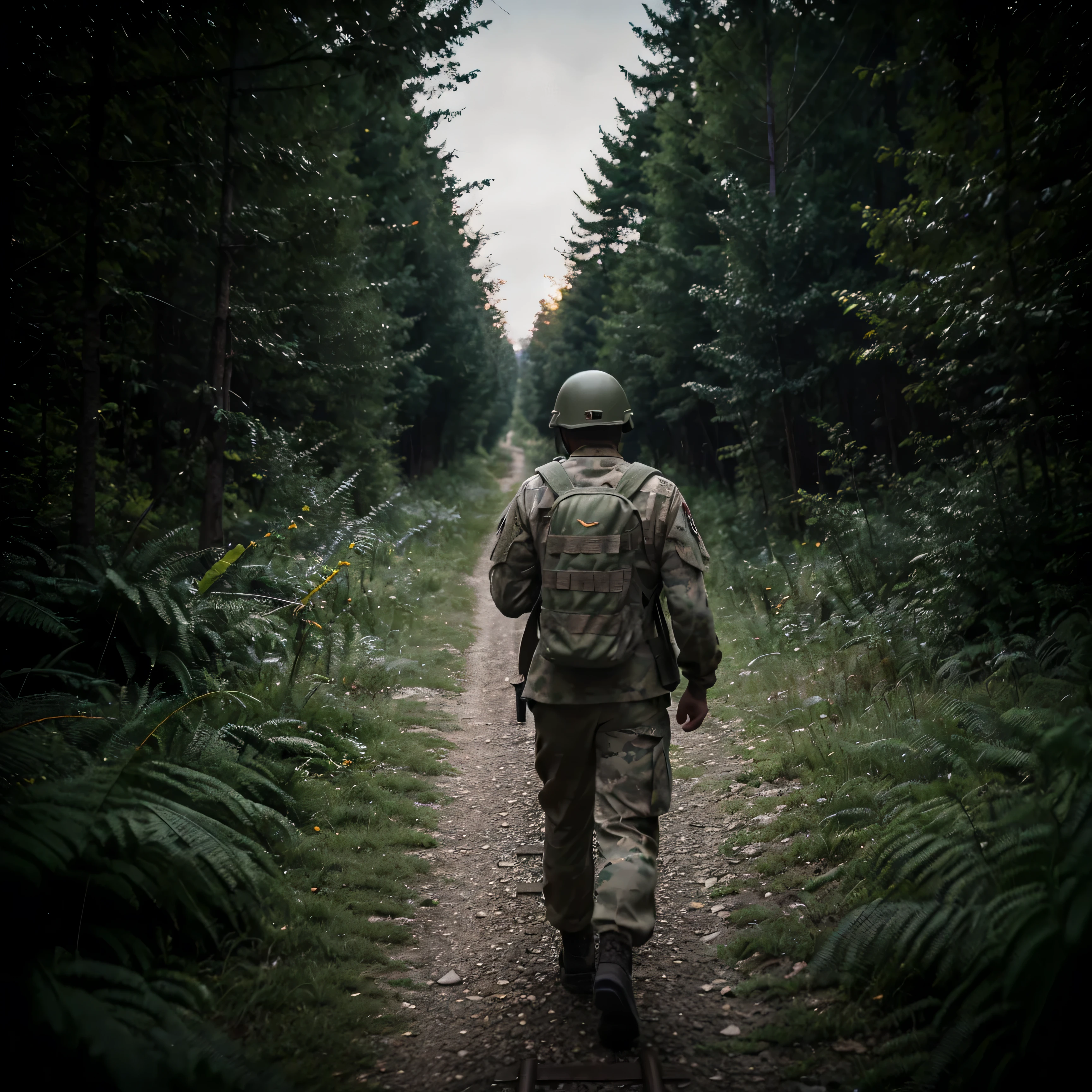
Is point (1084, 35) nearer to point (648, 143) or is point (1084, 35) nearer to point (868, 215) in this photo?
point (868, 215)

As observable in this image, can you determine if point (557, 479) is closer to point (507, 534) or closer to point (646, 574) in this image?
point (507, 534)

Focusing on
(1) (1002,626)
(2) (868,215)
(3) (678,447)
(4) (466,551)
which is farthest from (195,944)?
(3) (678,447)

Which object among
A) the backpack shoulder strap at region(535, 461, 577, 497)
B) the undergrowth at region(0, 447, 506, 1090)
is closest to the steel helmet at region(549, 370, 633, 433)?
the backpack shoulder strap at region(535, 461, 577, 497)

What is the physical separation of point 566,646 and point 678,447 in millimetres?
23108

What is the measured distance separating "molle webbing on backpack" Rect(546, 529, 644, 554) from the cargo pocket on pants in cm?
84

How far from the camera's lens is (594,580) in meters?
3.28

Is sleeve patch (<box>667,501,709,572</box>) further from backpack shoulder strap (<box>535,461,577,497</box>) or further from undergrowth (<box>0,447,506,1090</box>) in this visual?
undergrowth (<box>0,447,506,1090</box>)

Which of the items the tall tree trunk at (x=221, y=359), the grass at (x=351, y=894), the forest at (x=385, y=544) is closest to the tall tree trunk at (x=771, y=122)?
the forest at (x=385, y=544)

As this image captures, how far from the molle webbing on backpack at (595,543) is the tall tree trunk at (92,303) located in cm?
436

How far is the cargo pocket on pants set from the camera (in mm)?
3189

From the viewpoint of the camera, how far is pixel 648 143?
23188 mm

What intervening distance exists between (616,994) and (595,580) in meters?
1.55

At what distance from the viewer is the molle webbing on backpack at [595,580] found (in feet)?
10.7

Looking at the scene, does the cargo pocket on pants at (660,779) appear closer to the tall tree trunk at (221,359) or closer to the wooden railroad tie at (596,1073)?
the wooden railroad tie at (596,1073)
